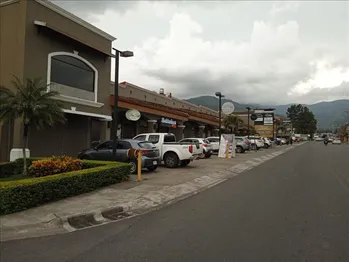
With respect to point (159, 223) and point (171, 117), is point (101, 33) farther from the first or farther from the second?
point (159, 223)

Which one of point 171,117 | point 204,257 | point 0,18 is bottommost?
point 204,257

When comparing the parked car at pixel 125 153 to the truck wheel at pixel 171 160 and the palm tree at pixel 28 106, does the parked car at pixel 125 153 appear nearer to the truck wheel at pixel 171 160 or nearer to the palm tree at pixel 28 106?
the truck wheel at pixel 171 160

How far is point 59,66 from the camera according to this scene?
2014 cm

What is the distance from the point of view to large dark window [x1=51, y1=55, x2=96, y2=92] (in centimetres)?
1992

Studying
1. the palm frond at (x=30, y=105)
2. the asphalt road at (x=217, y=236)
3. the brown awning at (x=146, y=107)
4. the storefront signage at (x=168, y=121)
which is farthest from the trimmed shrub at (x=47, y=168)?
the storefront signage at (x=168, y=121)

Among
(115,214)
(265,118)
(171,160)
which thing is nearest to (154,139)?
(171,160)

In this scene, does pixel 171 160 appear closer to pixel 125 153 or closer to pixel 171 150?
pixel 171 150

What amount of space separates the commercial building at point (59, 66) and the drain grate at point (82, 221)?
33.2 feet

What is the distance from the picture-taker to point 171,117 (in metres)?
33.3

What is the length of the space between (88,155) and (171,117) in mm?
16667

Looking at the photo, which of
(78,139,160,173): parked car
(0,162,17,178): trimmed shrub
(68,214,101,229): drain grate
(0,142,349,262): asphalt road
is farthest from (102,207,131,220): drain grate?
(0,162,17,178): trimmed shrub

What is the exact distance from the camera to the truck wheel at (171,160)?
19.2m

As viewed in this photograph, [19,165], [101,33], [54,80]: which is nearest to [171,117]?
[101,33]

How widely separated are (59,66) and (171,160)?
26.3 feet
